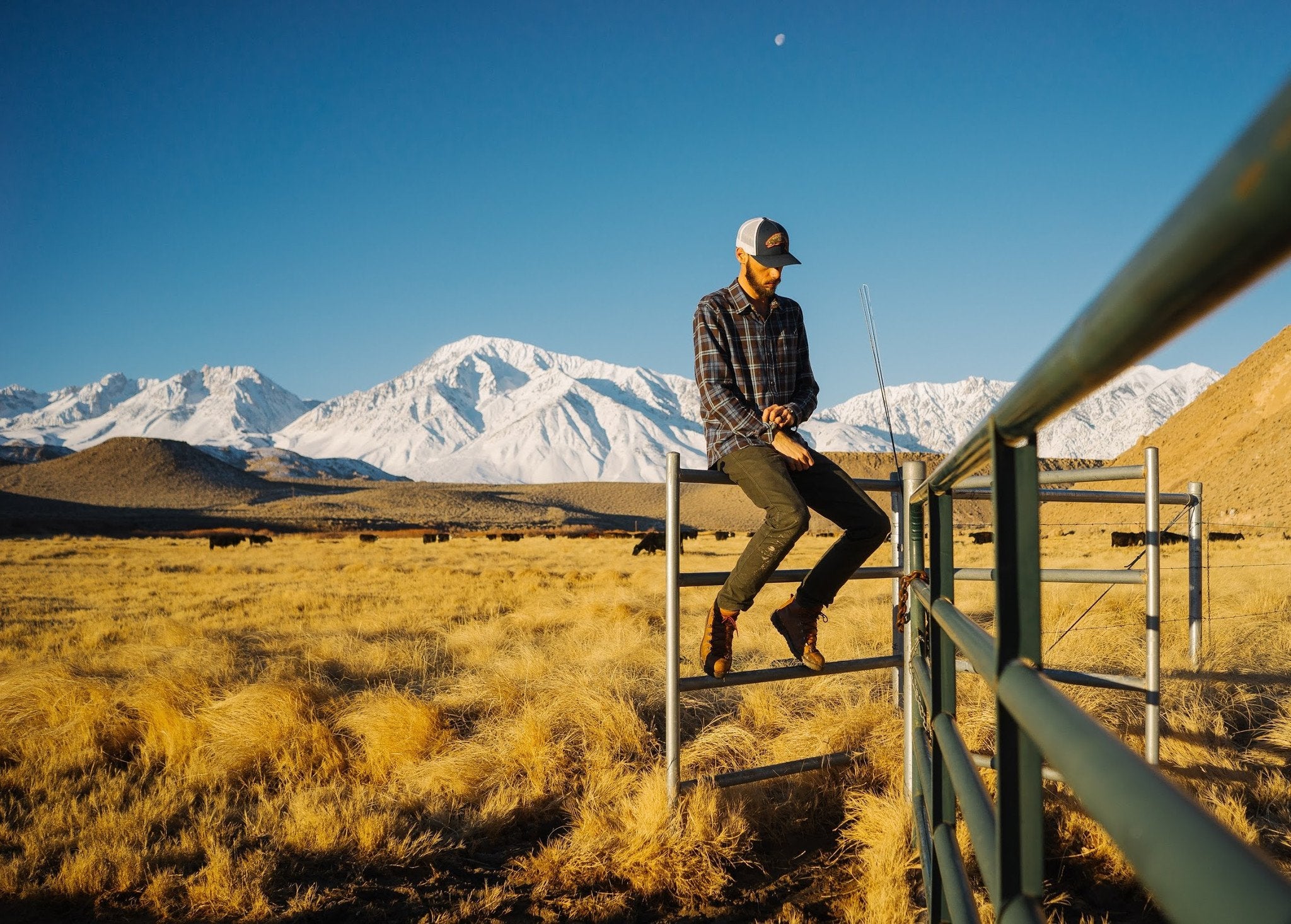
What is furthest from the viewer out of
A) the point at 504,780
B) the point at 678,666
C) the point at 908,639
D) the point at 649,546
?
the point at 649,546

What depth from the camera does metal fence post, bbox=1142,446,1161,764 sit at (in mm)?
3639

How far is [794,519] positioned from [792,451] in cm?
26

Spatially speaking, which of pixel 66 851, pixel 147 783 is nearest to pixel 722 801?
pixel 66 851

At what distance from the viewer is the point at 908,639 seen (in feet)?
10.8

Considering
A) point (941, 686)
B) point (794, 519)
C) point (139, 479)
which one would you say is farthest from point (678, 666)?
point (139, 479)

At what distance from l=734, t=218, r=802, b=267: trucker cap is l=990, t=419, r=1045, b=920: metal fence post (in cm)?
257

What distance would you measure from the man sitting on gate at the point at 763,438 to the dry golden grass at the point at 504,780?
0.80 metres

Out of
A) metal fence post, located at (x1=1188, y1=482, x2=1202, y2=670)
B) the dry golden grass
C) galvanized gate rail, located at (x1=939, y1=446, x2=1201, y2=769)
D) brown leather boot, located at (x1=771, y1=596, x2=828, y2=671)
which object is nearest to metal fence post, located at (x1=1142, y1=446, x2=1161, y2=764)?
galvanized gate rail, located at (x1=939, y1=446, x2=1201, y2=769)

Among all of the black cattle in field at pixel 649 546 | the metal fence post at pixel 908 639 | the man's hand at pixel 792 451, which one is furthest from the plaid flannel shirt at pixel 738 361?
the black cattle in field at pixel 649 546

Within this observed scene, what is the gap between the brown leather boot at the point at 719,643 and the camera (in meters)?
3.43

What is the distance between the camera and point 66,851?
3.32 m

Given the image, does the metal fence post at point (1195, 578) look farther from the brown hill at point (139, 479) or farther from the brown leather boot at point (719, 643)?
the brown hill at point (139, 479)

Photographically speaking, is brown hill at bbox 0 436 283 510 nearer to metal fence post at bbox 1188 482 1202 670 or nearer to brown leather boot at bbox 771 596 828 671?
metal fence post at bbox 1188 482 1202 670

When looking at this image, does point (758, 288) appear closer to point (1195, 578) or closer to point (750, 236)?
point (750, 236)
